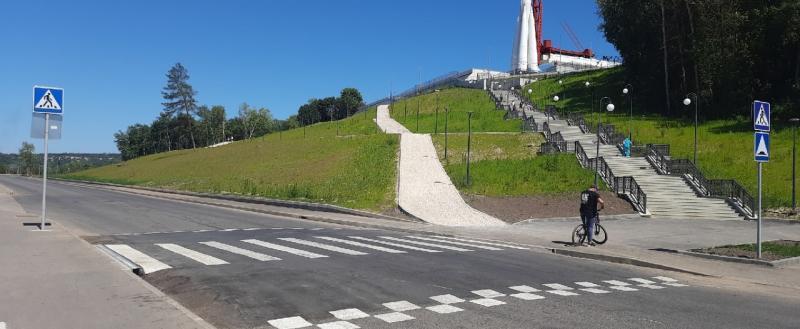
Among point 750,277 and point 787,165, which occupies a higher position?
point 787,165

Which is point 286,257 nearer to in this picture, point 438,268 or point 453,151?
point 438,268

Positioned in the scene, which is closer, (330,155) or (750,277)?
(750,277)

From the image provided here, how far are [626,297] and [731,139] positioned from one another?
117 ft

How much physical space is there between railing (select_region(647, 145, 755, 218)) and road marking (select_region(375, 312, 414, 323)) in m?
22.9

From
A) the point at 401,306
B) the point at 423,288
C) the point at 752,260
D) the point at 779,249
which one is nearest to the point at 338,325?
the point at 401,306

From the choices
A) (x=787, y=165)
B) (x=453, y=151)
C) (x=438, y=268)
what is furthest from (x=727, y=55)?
(x=438, y=268)

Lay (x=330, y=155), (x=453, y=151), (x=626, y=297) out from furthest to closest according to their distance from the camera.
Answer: (x=330, y=155)
(x=453, y=151)
(x=626, y=297)

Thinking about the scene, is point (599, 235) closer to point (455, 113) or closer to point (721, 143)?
point (721, 143)

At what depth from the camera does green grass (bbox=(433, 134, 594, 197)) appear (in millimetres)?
30531

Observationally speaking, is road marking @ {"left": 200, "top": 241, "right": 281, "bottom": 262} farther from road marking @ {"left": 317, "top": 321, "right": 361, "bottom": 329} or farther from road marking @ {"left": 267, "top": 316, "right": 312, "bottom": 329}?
road marking @ {"left": 317, "top": 321, "right": 361, "bottom": 329}

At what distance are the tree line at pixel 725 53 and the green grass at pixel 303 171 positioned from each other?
1045 inches

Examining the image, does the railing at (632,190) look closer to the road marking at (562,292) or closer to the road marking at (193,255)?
the road marking at (562,292)

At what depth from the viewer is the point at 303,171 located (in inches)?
1623

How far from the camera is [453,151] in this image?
43.0m
